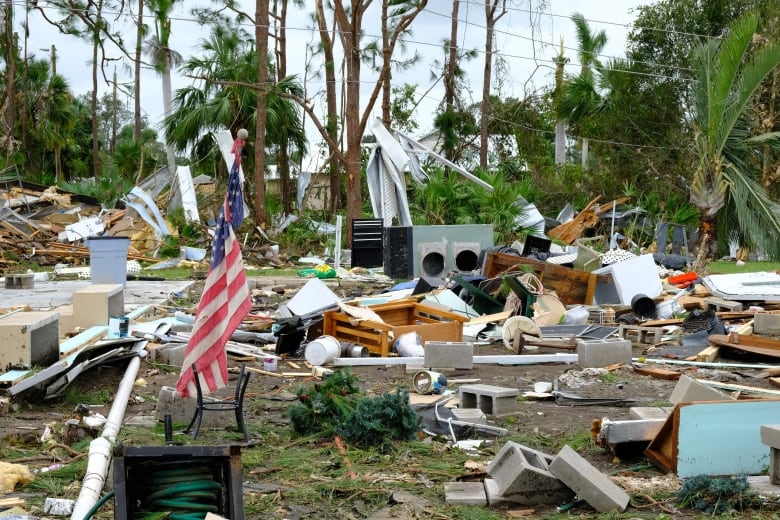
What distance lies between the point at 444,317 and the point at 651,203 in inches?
653

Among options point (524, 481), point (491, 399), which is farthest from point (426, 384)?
point (524, 481)

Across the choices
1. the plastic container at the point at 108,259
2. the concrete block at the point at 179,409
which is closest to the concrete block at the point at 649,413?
the concrete block at the point at 179,409

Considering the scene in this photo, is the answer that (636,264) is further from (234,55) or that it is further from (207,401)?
(234,55)

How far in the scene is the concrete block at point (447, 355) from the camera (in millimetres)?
9523

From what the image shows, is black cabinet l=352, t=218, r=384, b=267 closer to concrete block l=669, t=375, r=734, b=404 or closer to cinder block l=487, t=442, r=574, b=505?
concrete block l=669, t=375, r=734, b=404

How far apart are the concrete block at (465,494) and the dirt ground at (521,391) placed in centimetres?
99

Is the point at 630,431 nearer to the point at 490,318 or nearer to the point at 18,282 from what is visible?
the point at 490,318

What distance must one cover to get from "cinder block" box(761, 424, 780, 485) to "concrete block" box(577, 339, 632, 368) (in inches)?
175

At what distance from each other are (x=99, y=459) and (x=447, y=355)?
15.1 feet

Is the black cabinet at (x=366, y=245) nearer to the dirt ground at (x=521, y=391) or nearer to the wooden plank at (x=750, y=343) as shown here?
the dirt ground at (x=521, y=391)

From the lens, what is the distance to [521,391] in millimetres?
8586

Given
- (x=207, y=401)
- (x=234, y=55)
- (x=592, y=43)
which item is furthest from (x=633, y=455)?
(x=592, y=43)

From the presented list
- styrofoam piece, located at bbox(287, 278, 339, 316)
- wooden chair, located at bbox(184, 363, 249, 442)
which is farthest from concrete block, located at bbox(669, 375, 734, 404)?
styrofoam piece, located at bbox(287, 278, 339, 316)

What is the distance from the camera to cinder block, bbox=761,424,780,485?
5.16 metres
